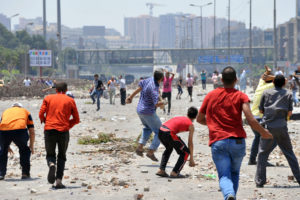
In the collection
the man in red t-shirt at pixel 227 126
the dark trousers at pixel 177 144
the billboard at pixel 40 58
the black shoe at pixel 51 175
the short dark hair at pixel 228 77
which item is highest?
the billboard at pixel 40 58

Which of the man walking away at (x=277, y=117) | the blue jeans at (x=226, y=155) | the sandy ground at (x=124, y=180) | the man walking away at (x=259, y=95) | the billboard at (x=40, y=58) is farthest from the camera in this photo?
the billboard at (x=40, y=58)

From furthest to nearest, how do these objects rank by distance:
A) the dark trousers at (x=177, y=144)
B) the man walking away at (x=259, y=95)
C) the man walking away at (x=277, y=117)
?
the man walking away at (x=259, y=95)
the dark trousers at (x=177, y=144)
the man walking away at (x=277, y=117)

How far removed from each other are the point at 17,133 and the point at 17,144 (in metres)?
0.19

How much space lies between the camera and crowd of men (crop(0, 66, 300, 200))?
594cm

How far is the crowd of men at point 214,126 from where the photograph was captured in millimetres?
5941

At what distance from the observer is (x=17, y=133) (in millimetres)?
9000

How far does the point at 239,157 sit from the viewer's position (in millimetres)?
5984

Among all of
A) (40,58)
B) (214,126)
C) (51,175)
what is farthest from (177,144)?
(40,58)

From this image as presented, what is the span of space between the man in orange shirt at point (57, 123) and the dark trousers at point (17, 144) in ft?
3.21

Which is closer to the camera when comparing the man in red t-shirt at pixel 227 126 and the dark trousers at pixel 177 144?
the man in red t-shirt at pixel 227 126

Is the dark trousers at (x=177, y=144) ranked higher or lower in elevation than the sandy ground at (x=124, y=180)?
higher

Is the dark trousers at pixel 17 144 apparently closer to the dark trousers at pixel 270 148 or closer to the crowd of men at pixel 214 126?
the crowd of men at pixel 214 126

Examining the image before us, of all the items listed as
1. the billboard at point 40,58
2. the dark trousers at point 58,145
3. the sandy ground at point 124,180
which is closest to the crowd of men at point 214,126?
the dark trousers at point 58,145

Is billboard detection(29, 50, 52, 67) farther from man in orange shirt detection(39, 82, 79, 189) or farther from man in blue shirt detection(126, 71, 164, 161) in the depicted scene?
man in orange shirt detection(39, 82, 79, 189)
